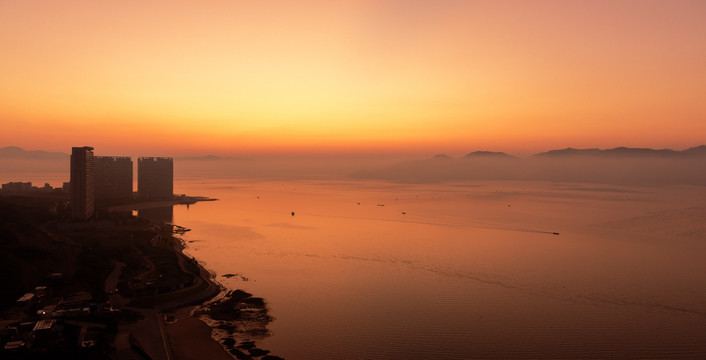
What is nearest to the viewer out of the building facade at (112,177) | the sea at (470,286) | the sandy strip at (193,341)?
the sandy strip at (193,341)

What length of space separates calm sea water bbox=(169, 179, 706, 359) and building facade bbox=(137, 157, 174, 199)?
45.1 meters

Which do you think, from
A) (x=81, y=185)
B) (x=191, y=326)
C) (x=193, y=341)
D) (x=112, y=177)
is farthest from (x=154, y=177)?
(x=193, y=341)

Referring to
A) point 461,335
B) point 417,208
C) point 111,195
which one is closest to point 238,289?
point 461,335

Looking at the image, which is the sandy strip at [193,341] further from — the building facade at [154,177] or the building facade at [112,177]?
the building facade at [154,177]

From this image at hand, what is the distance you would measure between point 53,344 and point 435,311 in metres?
21.5

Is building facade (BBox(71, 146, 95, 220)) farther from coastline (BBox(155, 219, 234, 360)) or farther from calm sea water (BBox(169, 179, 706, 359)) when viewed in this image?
coastline (BBox(155, 219, 234, 360))

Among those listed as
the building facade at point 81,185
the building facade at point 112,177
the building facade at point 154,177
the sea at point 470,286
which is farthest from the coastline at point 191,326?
the building facade at point 154,177

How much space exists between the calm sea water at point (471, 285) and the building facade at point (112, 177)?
38.0 metres

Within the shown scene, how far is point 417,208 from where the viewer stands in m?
98.2

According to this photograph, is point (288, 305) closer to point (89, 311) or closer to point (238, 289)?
point (238, 289)

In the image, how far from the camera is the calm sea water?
23.4 meters

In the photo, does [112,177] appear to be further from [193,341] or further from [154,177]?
[193,341]

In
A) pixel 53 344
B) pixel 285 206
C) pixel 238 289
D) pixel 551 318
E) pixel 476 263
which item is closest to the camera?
pixel 53 344

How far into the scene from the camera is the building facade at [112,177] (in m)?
94.9
